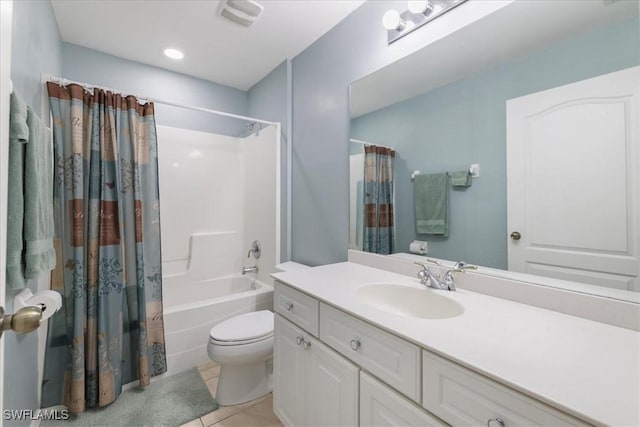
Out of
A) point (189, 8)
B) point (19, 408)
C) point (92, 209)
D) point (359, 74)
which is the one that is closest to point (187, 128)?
point (189, 8)

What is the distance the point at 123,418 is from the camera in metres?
1.55

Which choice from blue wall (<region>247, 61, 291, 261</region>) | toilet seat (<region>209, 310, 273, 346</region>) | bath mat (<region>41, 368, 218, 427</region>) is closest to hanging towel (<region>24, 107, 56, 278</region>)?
toilet seat (<region>209, 310, 273, 346</region>)

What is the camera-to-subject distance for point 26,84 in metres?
1.26

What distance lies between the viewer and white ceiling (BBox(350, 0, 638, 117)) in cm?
93

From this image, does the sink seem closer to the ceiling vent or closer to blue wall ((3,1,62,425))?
blue wall ((3,1,62,425))

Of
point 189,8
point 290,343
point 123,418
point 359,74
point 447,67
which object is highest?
point 189,8

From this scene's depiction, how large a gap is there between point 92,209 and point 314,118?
5.10ft

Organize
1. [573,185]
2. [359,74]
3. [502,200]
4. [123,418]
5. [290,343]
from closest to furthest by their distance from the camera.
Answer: [573,185] < [502,200] < [290,343] < [123,418] < [359,74]

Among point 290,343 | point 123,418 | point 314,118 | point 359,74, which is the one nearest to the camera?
A: point 290,343

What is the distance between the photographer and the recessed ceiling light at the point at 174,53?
2236 millimetres

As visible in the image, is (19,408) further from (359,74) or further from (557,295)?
(359,74)

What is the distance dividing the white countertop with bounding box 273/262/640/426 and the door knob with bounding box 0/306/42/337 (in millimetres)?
798

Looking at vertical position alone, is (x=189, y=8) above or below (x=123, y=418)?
above

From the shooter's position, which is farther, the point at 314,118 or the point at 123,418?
the point at 314,118
